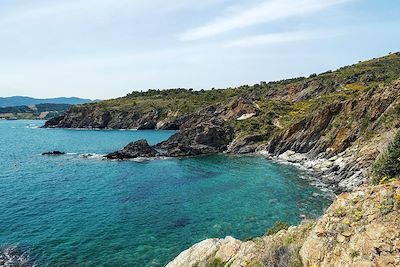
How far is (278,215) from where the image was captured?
155 feet

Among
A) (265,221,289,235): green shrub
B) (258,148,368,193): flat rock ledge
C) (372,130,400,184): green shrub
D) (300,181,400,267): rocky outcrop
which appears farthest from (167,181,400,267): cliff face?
(258,148,368,193): flat rock ledge

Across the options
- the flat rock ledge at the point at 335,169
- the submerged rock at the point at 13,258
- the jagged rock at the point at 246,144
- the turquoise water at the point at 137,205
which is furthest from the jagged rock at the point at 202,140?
the submerged rock at the point at 13,258

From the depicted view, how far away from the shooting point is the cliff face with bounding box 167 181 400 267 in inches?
446

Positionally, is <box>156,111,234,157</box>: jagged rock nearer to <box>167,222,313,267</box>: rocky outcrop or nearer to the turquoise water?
the turquoise water

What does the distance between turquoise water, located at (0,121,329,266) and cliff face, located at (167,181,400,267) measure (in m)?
20.6

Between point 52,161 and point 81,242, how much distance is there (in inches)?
2348

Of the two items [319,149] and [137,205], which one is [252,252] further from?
[319,149]

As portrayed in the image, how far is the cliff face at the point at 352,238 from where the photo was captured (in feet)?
37.2

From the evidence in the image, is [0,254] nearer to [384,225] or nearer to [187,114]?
[384,225]

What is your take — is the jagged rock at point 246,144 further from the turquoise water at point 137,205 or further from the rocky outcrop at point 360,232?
the rocky outcrop at point 360,232

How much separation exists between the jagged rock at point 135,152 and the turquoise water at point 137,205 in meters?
5.76

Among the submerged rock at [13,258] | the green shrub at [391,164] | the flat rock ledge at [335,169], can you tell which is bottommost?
the flat rock ledge at [335,169]

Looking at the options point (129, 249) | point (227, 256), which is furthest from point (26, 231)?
point (227, 256)

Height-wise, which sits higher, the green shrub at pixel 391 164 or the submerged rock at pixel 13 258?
the green shrub at pixel 391 164
